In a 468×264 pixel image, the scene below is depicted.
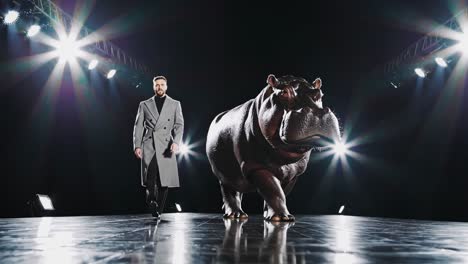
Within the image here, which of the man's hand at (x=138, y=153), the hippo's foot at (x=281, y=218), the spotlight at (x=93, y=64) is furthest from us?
the spotlight at (x=93, y=64)

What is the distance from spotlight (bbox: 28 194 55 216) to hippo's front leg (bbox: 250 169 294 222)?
171 inches

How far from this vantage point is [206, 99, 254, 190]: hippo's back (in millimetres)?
3479

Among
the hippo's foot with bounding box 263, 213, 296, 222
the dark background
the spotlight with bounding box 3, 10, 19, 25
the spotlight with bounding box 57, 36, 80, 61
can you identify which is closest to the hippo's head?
the hippo's foot with bounding box 263, 213, 296, 222

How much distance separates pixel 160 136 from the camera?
3.92 m

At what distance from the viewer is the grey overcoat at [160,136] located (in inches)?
151

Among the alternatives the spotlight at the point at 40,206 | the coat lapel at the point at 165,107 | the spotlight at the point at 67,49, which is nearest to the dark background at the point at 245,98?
the spotlight at the point at 67,49

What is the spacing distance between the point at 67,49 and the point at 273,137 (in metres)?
5.46

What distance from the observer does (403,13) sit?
284 inches

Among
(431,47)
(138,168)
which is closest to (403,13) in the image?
(431,47)

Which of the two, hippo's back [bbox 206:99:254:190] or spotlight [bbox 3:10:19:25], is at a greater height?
spotlight [bbox 3:10:19:25]

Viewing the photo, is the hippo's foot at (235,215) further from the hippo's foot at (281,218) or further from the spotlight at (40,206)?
the spotlight at (40,206)

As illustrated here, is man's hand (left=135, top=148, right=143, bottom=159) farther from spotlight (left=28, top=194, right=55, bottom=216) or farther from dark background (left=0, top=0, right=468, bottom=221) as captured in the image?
dark background (left=0, top=0, right=468, bottom=221)

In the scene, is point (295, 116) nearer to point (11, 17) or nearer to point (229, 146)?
point (229, 146)

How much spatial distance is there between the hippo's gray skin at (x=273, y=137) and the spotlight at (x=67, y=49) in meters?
4.54
